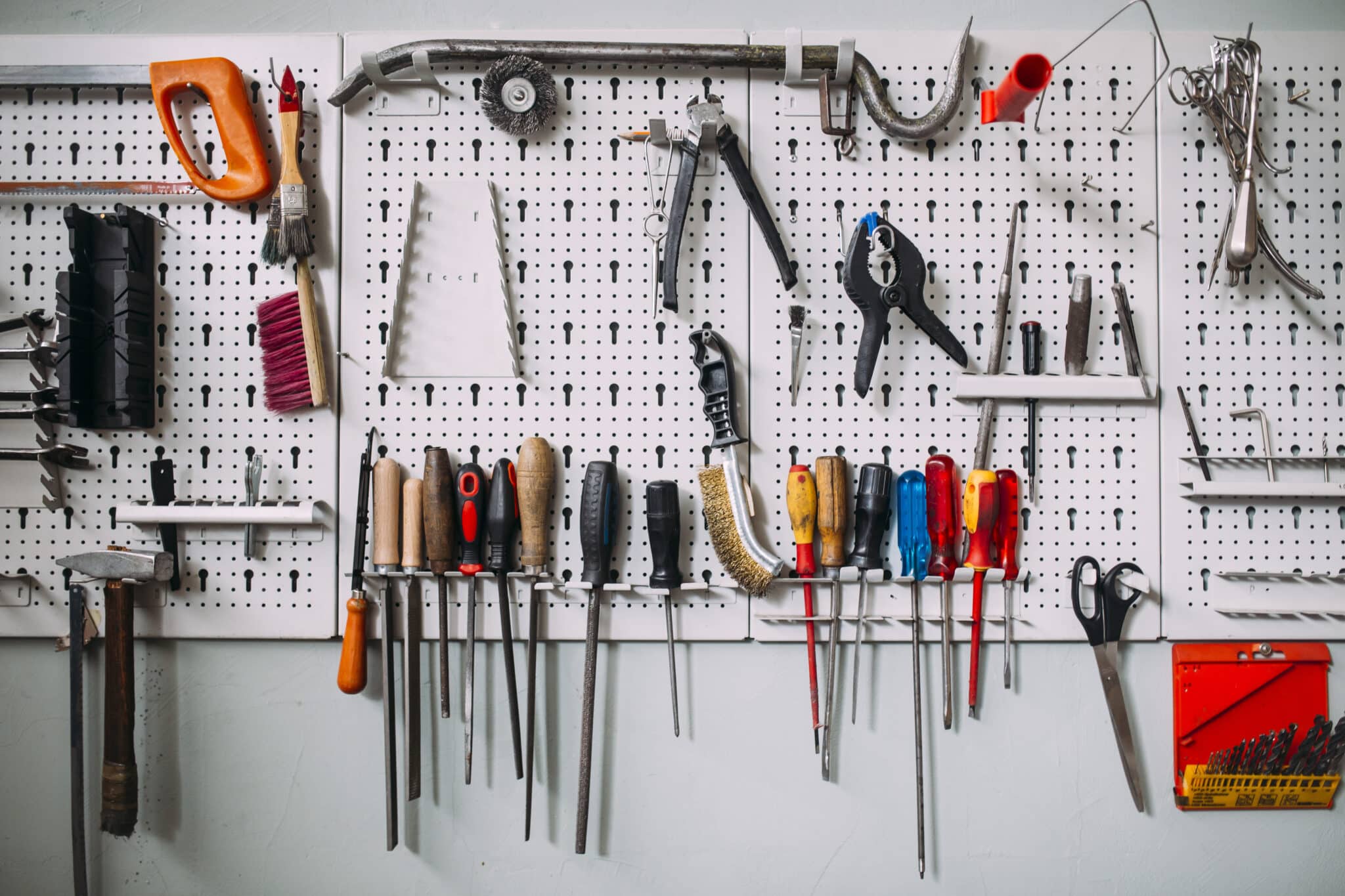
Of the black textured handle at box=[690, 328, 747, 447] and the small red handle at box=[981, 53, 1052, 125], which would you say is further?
the black textured handle at box=[690, 328, 747, 447]

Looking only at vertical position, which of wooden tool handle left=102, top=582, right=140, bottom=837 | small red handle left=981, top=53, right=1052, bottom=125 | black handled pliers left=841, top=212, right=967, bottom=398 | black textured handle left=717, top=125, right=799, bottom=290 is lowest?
wooden tool handle left=102, top=582, right=140, bottom=837

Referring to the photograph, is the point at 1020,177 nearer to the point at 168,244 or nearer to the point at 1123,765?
the point at 1123,765

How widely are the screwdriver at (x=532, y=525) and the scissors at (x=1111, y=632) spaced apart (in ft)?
3.16

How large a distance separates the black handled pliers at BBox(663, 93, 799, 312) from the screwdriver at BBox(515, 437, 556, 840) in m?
0.36

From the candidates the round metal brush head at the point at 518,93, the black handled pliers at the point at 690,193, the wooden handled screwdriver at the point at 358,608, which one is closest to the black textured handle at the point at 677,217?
the black handled pliers at the point at 690,193

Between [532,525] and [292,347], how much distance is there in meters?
0.56

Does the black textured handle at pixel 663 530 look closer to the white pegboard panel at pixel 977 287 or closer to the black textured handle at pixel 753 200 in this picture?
the white pegboard panel at pixel 977 287

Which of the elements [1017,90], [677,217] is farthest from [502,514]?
[1017,90]

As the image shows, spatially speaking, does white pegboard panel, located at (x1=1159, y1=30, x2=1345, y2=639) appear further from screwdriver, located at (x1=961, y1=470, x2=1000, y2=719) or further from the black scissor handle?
screwdriver, located at (x1=961, y1=470, x2=1000, y2=719)

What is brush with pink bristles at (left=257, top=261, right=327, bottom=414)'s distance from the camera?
55.6 inches

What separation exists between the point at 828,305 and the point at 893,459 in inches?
12.2

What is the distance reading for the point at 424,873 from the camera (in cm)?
146

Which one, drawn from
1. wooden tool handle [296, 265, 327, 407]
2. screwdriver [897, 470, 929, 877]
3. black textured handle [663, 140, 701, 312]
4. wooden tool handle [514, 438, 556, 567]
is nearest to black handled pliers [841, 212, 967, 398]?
screwdriver [897, 470, 929, 877]

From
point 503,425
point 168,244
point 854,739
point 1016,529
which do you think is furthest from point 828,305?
point 168,244
